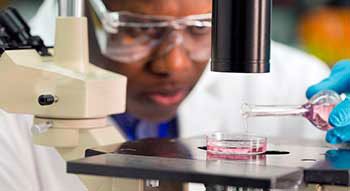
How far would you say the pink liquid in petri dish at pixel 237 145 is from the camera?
1194 mm

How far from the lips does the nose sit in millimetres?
79

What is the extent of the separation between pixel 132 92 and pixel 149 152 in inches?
22.2

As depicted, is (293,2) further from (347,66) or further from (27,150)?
(27,150)

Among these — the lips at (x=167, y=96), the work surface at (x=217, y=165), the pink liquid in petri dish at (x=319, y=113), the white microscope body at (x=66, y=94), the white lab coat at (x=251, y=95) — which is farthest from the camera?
the white lab coat at (x=251, y=95)

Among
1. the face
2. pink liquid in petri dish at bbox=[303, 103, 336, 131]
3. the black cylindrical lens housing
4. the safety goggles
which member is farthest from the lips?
the black cylindrical lens housing

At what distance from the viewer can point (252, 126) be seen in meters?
2.12

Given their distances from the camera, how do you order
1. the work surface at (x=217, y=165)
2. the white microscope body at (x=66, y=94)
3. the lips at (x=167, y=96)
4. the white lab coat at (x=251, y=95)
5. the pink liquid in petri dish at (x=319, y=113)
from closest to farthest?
the work surface at (x=217, y=165) → the white microscope body at (x=66, y=94) → the pink liquid in petri dish at (x=319, y=113) → the lips at (x=167, y=96) → the white lab coat at (x=251, y=95)

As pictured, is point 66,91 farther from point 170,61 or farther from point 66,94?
point 170,61

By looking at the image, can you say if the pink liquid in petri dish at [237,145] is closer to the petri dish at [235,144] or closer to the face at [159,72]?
the petri dish at [235,144]

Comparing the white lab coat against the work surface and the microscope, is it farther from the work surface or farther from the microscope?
the work surface

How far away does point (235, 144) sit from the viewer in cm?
121

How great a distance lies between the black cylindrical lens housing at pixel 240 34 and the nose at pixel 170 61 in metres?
0.60

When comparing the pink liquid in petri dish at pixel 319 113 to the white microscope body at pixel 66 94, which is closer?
the white microscope body at pixel 66 94

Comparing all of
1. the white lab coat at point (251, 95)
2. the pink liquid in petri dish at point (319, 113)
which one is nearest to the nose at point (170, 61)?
the white lab coat at point (251, 95)
